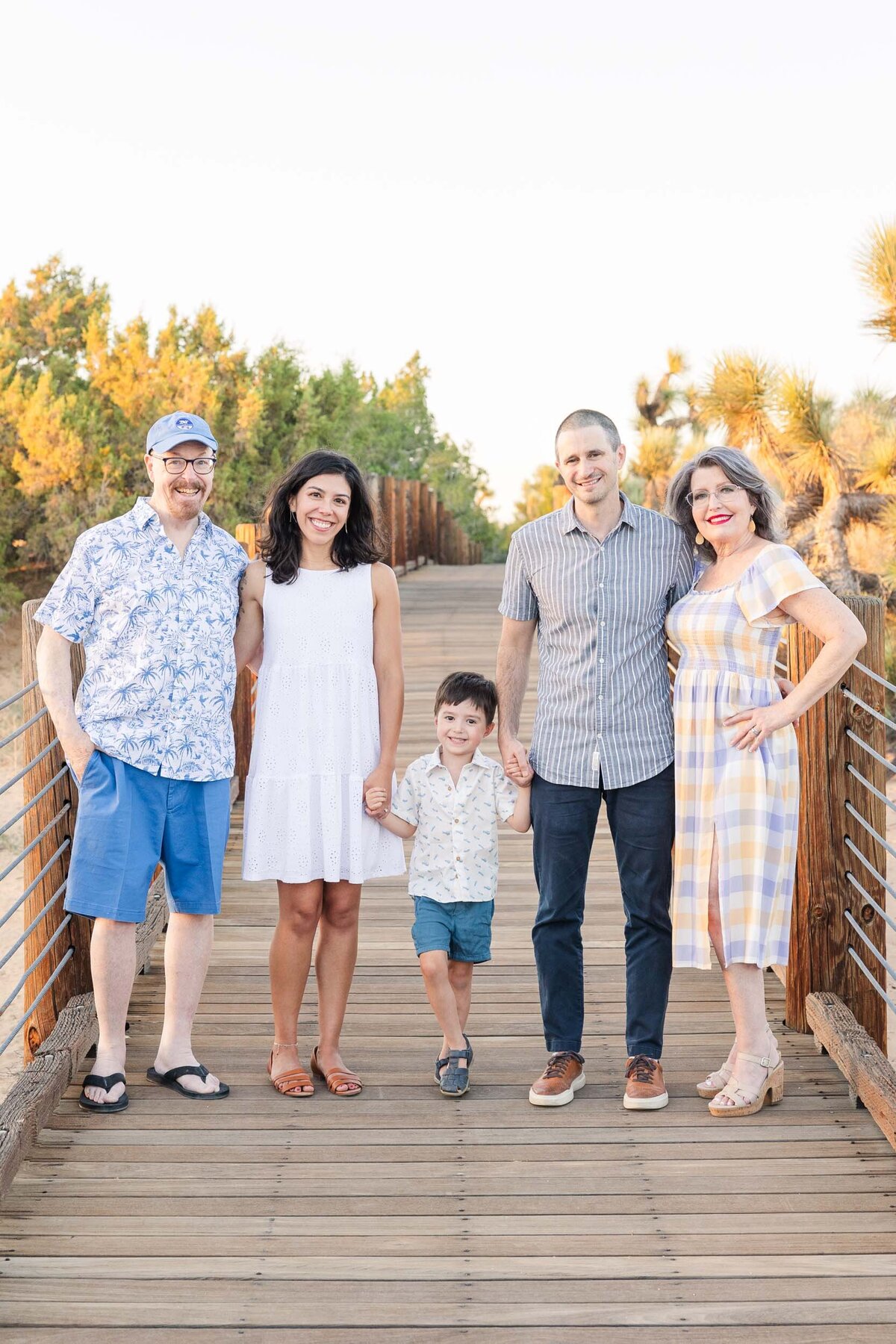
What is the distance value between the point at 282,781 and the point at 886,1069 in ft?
5.15

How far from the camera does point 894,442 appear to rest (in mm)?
11984

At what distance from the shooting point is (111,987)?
333 cm

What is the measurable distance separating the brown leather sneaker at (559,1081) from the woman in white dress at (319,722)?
1.48ft

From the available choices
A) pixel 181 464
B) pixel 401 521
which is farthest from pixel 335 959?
pixel 401 521

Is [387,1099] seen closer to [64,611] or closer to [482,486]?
[64,611]

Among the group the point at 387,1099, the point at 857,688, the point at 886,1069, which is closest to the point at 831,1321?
the point at 886,1069

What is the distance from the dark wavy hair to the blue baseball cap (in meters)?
0.21

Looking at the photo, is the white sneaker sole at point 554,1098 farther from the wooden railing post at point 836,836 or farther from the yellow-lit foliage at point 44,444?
the yellow-lit foliage at point 44,444

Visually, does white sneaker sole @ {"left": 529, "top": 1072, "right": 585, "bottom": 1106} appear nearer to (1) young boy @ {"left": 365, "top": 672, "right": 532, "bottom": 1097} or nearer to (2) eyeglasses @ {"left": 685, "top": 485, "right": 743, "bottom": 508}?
(1) young boy @ {"left": 365, "top": 672, "right": 532, "bottom": 1097}

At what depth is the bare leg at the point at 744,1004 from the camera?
128 inches

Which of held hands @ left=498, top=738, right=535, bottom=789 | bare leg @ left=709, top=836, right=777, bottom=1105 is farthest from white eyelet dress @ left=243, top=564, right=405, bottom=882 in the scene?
bare leg @ left=709, top=836, right=777, bottom=1105

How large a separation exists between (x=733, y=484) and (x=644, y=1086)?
1.43 meters

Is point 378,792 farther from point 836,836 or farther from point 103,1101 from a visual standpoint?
point 836,836

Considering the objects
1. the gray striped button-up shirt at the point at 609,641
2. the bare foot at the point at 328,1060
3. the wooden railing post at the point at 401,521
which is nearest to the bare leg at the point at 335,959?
the bare foot at the point at 328,1060
